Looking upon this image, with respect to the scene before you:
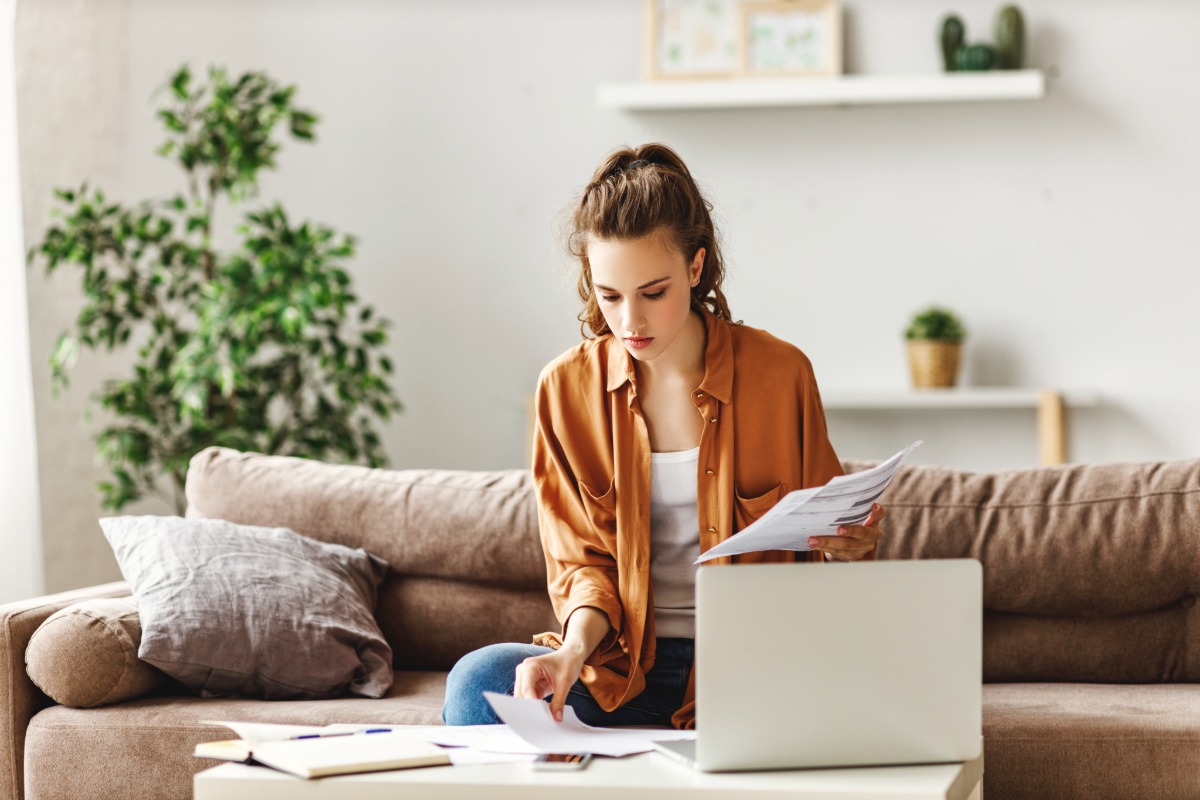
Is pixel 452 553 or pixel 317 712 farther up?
pixel 452 553

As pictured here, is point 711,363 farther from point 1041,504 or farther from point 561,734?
point 1041,504

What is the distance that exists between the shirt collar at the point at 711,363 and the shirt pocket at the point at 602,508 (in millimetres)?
132

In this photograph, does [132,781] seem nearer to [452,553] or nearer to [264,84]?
[452,553]

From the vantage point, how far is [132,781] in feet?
5.92

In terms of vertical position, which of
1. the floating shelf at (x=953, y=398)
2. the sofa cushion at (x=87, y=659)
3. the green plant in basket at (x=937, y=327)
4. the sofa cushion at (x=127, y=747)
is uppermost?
the green plant in basket at (x=937, y=327)

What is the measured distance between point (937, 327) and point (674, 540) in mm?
1992

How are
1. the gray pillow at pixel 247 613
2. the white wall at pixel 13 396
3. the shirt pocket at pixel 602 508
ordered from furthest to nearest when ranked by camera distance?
1. the white wall at pixel 13 396
2. the gray pillow at pixel 247 613
3. the shirt pocket at pixel 602 508

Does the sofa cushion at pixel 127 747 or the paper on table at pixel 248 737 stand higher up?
the paper on table at pixel 248 737

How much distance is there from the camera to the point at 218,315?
296 cm

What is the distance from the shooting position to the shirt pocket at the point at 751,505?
1548 mm

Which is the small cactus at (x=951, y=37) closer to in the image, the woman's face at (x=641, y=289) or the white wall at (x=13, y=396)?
the woman's face at (x=641, y=289)

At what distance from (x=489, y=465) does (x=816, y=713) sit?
266 centimetres

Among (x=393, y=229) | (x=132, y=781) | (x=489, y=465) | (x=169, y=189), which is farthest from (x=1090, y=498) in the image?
(x=169, y=189)

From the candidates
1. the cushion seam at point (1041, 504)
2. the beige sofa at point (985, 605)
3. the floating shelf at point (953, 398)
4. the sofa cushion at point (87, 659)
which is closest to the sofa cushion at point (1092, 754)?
the beige sofa at point (985, 605)
